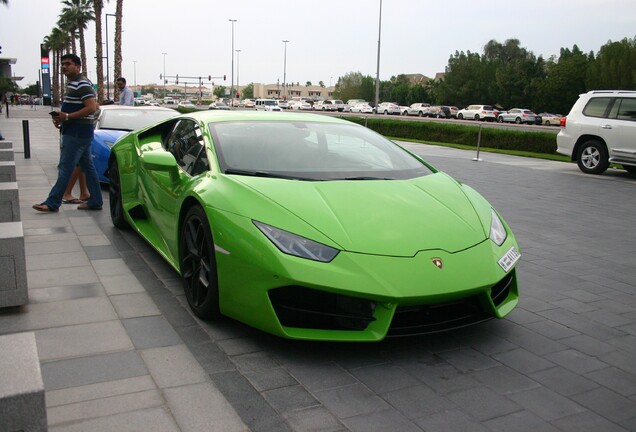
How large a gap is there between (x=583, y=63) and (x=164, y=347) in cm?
7095

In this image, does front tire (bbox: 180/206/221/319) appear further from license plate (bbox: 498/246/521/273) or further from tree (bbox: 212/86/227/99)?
tree (bbox: 212/86/227/99)

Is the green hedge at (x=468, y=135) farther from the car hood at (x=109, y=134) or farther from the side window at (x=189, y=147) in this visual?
the side window at (x=189, y=147)

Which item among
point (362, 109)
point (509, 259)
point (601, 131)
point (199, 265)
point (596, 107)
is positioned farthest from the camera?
point (362, 109)

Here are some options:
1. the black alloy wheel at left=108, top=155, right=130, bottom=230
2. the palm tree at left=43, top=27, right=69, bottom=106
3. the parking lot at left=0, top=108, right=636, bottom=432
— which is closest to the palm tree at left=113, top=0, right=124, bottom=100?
the black alloy wheel at left=108, top=155, right=130, bottom=230

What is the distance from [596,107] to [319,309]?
12.1m

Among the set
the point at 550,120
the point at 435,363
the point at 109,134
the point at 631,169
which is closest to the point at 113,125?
the point at 109,134

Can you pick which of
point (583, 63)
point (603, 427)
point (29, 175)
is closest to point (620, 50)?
point (583, 63)

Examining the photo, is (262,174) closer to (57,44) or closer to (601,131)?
(601,131)

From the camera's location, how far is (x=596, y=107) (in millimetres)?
13211

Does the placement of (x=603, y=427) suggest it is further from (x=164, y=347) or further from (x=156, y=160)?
(x=156, y=160)

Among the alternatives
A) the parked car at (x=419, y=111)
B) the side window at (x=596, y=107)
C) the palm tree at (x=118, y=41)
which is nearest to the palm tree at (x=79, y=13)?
the palm tree at (x=118, y=41)

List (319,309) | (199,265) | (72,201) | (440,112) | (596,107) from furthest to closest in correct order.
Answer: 1. (440,112)
2. (596,107)
3. (72,201)
4. (199,265)
5. (319,309)

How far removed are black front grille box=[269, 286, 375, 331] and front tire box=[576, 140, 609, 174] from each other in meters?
11.6

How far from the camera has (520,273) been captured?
17.0 feet
